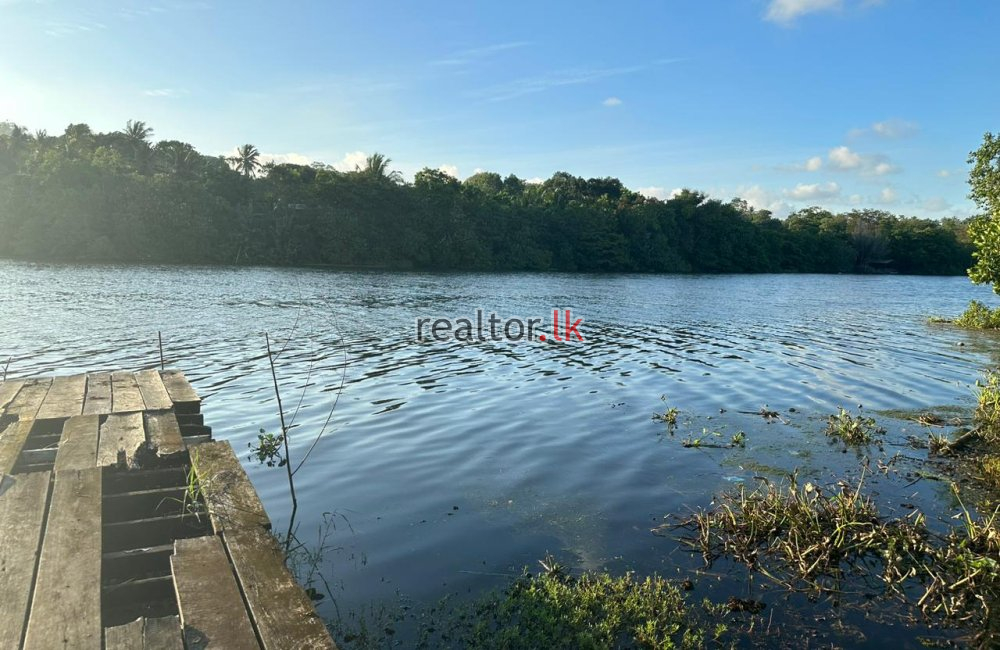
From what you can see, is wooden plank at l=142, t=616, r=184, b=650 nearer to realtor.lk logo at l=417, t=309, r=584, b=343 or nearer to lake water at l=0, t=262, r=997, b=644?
lake water at l=0, t=262, r=997, b=644

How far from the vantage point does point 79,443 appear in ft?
23.0

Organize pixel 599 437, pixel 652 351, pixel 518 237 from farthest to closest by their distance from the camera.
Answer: pixel 518 237 → pixel 652 351 → pixel 599 437

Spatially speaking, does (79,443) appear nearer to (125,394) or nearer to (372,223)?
(125,394)

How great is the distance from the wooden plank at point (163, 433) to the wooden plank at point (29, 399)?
58.1 inches

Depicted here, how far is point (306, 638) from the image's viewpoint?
12.4ft

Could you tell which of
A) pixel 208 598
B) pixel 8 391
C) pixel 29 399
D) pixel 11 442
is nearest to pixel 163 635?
pixel 208 598

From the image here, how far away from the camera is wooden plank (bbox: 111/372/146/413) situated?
8.55 meters

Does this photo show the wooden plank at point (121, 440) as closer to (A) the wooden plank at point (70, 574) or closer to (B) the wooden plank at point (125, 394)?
(B) the wooden plank at point (125, 394)

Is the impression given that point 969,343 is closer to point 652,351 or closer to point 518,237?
point 652,351

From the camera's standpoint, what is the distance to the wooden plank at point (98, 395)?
27.6ft

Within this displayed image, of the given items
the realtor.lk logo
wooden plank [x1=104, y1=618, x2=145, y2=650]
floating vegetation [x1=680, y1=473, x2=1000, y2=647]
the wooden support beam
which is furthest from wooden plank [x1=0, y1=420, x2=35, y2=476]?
the realtor.lk logo

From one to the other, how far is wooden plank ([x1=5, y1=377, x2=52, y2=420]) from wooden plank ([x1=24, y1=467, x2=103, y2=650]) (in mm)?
3234

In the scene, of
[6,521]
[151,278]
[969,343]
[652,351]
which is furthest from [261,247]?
[6,521]

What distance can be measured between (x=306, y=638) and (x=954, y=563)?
18.9ft
